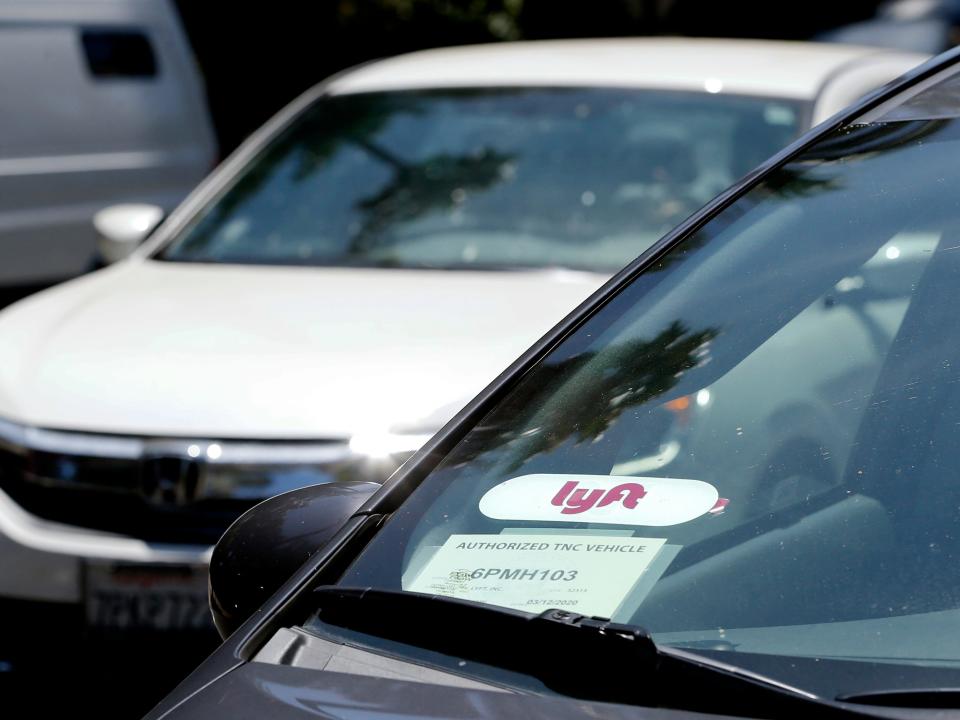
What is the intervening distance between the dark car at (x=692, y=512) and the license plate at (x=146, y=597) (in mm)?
1192

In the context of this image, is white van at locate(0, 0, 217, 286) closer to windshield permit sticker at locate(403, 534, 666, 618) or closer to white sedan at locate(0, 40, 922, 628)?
white sedan at locate(0, 40, 922, 628)

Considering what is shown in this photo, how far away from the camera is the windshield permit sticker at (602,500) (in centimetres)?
176

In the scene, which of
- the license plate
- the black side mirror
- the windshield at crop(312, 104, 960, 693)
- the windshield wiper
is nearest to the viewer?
the windshield wiper

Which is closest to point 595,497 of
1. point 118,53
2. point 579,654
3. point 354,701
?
point 579,654

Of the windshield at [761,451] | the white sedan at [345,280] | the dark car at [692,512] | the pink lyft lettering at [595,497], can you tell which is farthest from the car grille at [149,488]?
the pink lyft lettering at [595,497]

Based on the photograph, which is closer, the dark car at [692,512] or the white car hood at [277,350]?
the dark car at [692,512]

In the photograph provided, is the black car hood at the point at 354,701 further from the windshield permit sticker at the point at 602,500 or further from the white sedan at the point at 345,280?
the white sedan at the point at 345,280

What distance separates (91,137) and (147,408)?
15.4ft

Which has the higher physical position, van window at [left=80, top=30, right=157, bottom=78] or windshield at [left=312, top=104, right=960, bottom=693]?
windshield at [left=312, top=104, right=960, bottom=693]

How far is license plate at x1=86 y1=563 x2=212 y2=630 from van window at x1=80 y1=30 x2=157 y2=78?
497 cm

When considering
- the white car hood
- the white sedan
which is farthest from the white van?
the white car hood

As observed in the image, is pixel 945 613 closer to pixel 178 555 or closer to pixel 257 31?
pixel 178 555

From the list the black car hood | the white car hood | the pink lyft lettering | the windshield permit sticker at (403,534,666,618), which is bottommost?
the white car hood

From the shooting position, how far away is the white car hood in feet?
10.6
